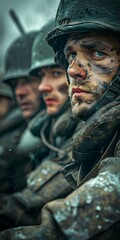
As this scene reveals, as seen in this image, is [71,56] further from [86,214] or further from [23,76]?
[23,76]

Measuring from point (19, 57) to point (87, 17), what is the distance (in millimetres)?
3578

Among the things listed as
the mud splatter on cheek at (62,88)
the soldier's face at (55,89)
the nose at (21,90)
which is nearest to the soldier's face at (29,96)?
the nose at (21,90)

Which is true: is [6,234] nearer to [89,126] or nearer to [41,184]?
[89,126]

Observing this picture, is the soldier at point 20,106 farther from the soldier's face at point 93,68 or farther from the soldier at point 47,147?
the soldier's face at point 93,68

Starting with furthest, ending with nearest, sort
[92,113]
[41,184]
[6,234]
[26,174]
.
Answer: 1. [26,174]
2. [41,184]
3. [92,113]
4. [6,234]

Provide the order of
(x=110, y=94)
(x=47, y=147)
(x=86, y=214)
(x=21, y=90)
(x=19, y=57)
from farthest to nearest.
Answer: (x=19, y=57) → (x=21, y=90) → (x=47, y=147) → (x=110, y=94) → (x=86, y=214)

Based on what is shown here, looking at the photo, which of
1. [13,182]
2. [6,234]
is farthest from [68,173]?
[13,182]

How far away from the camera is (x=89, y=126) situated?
7.65 feet

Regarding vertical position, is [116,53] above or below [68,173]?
above

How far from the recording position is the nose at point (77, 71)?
255 centimetres

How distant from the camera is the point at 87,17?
2650 mm

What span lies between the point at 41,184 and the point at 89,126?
1826 mm

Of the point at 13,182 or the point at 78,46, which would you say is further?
the point at 13,182

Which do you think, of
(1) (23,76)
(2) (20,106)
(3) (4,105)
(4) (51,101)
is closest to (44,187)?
(4) (51,101)
